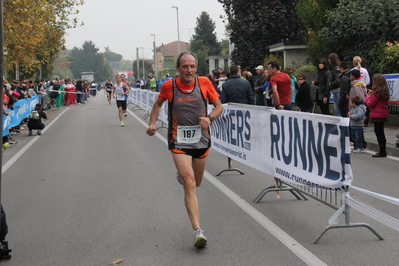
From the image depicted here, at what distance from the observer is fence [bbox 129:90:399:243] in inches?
217

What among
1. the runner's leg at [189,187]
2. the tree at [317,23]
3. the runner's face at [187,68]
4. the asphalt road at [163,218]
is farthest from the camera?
the tree at [317,23]

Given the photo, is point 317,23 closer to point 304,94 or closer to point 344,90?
point 304,94

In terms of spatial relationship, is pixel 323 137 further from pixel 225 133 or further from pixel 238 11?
pixel 238 11

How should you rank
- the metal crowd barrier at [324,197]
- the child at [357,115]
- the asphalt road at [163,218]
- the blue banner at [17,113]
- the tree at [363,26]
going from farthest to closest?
1. the tree at [363,26]
2. the blue banner at [17,113]
3. the child at [357,115]
4. the metal crowd barrier at [324,197]
5. the asphalt road at [163,218]

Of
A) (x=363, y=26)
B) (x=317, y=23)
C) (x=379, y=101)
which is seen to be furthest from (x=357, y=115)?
(x=317, y=23)

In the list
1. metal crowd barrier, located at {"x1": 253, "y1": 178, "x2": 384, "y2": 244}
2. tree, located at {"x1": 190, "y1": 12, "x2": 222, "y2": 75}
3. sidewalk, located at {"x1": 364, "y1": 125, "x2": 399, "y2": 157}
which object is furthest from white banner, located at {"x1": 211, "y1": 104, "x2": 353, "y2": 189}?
tree, located at {"x1": 190, "y1": 12, "x2": 222, "y2": 75}

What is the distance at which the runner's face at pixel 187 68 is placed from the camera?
5.69 metres

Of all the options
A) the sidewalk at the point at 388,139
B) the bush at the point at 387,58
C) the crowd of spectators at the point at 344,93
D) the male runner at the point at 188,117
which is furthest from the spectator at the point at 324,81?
the male runner at the point at 188,117

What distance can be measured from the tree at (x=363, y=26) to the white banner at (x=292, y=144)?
38.1ft

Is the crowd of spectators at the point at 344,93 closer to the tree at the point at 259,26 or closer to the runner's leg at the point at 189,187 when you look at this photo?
the runner's leg at the point at 189,187

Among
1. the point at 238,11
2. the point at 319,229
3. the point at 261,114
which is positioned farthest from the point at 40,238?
the point at 238,11

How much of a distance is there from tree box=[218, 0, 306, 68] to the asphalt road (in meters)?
22.6

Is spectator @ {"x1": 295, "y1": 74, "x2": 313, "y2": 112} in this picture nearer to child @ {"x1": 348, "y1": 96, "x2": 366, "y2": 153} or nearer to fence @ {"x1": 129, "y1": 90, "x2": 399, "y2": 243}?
child @ {"x1": 348, "y1": 96, "x2": 366, "y2": 153}

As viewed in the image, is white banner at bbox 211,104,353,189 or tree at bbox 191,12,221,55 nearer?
white banner at bbox 211,104,353,189
